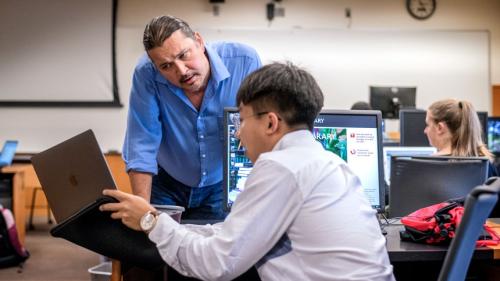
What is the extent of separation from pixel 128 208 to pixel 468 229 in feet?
2.47

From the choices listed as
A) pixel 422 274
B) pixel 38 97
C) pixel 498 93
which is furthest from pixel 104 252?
pixel 498 93

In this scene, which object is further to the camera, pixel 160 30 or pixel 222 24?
pixel 222 24

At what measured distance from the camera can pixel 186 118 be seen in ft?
6.48

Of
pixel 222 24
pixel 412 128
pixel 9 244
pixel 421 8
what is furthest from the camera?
pixel 421 8

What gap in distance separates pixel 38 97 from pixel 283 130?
5.87m

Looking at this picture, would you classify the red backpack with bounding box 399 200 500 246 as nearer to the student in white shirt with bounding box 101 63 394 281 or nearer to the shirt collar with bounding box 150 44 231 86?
the student in white shirt with bounding box 101 63 394 281

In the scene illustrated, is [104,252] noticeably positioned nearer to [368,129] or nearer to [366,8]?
[368,129]

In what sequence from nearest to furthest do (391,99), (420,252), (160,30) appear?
(420,252)
(160,30)
(391,99)

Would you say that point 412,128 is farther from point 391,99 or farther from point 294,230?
point 294,230

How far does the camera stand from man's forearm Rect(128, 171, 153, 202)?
1895 mm

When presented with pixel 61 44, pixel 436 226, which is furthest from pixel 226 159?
pixel 61 44

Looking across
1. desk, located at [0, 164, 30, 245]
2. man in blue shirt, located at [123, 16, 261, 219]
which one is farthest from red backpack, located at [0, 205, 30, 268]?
man in blue shirt, located at [123, 16, 261, 219]

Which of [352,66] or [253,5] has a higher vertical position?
[253,5]

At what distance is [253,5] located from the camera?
6645mm
